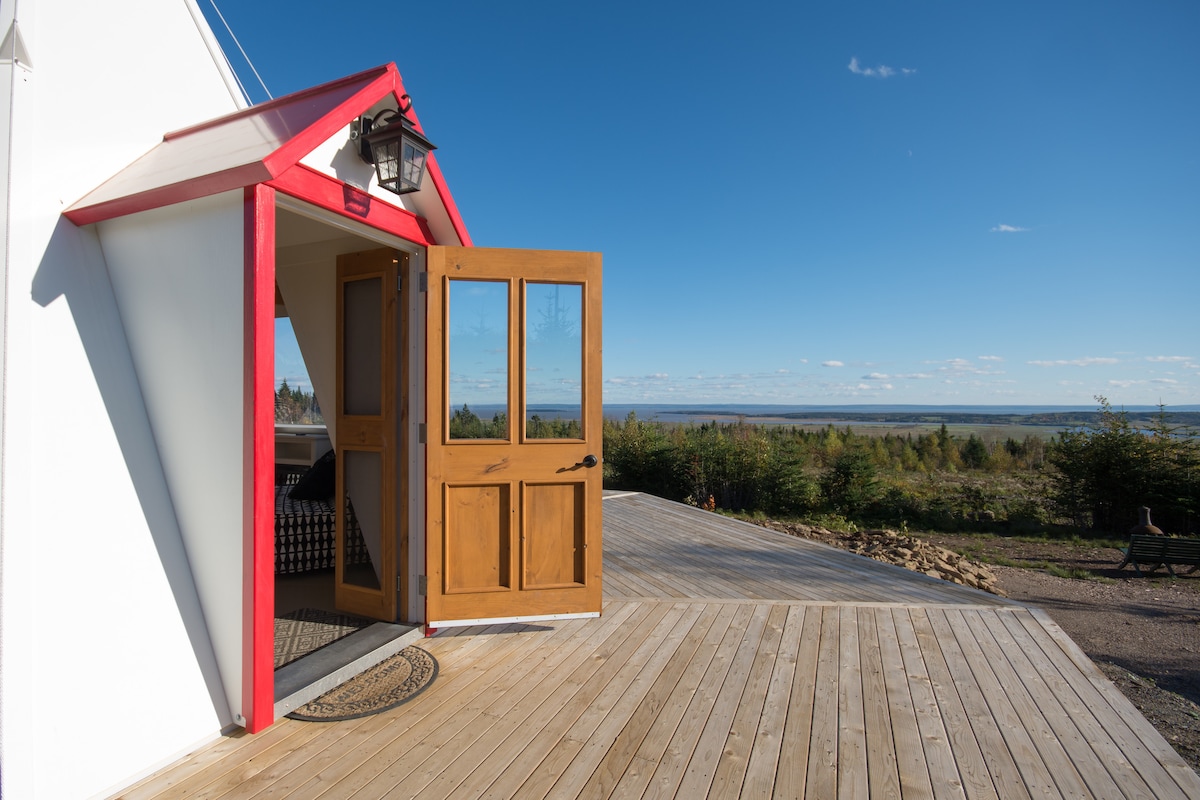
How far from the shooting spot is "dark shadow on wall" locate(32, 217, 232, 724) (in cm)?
200

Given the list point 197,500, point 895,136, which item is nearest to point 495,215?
point 895,136

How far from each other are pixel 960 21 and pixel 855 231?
7460mm

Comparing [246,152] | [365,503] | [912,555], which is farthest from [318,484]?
[912,555]

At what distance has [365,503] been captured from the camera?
336 cm

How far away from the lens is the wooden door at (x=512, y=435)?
2996mm

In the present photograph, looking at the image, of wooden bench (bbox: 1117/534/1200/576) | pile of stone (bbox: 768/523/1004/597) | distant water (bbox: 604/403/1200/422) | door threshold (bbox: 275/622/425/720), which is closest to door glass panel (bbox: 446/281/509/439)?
door threshold (bbox: 275/622/425/720)

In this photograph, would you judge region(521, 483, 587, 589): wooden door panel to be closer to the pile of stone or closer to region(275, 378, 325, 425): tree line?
region(275, 378, 325, 425): tree line

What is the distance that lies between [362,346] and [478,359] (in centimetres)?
76

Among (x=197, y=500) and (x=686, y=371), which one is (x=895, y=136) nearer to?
(x=197, y=500)

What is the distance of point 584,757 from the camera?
6.49 feet

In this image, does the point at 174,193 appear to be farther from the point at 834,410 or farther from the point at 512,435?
the point at 834,410

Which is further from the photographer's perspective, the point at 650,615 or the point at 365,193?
the point at 650,615

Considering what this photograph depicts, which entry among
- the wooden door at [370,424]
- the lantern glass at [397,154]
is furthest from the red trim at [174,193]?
the wooden door at [370,424]

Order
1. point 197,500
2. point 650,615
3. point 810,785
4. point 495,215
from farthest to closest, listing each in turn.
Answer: point 495,215
point 650,615
point 197,500
point 810,785
